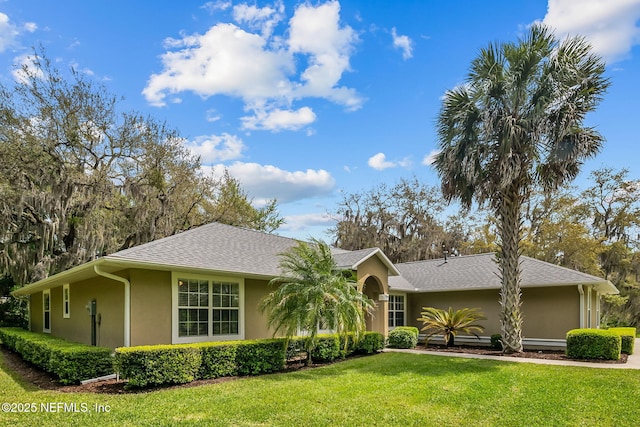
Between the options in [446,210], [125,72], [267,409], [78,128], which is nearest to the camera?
[267,409]

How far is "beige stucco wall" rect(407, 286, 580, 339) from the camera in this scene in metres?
15.4

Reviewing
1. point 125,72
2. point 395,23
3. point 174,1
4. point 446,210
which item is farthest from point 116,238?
point 446,210

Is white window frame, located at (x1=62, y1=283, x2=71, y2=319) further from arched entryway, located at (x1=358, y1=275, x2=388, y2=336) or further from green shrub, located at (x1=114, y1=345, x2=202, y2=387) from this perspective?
arched entryway, located at (x1=358, y1=275, x2=388, y2=336)

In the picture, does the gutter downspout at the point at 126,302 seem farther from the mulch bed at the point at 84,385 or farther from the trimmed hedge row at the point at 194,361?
the trimmed hedge row at the point at 194,361

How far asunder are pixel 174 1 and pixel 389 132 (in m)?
8.40

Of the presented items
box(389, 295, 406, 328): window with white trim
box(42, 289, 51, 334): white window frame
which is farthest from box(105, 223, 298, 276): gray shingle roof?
box(42, 289, 51, 334): white window frame

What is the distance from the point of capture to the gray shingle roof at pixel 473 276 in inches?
599

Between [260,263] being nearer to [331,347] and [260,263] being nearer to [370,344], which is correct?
[331,347]

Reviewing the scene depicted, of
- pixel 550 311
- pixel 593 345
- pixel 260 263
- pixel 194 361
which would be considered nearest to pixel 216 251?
pixel 260 263

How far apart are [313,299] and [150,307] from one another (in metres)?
3.81

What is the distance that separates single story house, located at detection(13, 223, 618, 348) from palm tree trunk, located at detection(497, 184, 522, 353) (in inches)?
106

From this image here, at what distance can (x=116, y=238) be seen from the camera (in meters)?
20.5

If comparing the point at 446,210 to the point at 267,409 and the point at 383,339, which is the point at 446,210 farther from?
the point at 267,409

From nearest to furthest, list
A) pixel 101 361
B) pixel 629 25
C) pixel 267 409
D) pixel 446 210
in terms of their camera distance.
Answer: pixel 267 409
pixel 101 361
pixel 629 25
pixel 446 210
